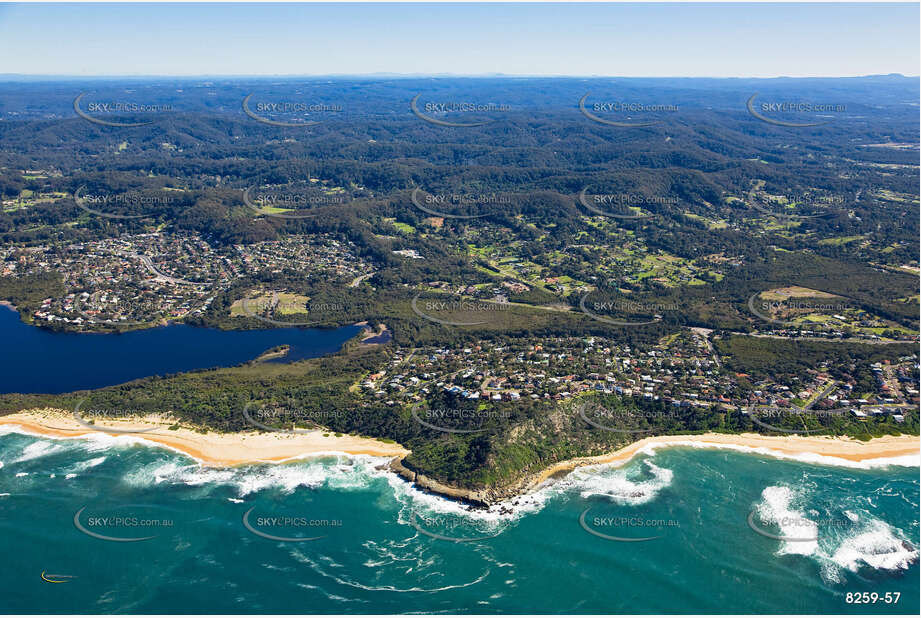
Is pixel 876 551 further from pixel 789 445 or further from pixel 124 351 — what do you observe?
pixel 124 351

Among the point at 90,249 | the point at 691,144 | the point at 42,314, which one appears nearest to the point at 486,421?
the point at 42,314

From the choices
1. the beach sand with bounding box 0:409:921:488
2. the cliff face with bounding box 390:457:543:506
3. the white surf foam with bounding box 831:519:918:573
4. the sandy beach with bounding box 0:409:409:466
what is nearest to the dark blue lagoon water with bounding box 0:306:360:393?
the sandy beach with bounding box 0:409:409:466

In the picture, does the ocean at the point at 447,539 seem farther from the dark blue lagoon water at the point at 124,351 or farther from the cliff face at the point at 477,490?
the dark blue lagoon water at the point at 124,351

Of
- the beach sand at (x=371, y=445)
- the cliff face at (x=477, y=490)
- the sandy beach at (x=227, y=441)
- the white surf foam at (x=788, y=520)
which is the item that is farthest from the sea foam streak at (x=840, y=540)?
the sandy beach at (x=227, y=441)

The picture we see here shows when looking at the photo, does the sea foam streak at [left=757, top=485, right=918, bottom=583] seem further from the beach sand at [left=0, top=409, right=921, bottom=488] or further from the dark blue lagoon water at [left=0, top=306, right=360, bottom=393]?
the dark blue lagoon water at [left=0, top=306, right=360, bottom=393]

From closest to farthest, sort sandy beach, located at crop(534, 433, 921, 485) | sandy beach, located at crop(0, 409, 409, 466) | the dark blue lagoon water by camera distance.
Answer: sandy beach, located at crop(534, 433, 921, 485) < sandy beach, located at crop(0, 409, 409, 466) < the dark blue lagoon water

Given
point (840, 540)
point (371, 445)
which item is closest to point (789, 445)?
point (840, 540)

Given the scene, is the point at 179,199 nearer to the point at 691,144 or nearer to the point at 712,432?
the point at 712,432
